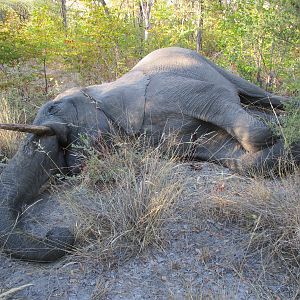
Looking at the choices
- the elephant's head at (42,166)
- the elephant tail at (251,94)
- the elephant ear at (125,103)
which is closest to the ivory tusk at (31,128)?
the elephant's head at (42,166)

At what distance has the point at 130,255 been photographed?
10.1ft

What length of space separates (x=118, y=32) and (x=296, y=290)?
6.81m

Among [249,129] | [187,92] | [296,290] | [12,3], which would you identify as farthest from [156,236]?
[12,3]

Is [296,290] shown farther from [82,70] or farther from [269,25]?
[82,70]

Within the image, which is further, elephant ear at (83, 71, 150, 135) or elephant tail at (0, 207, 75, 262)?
elephant ear at (83, 71, 150, 135)

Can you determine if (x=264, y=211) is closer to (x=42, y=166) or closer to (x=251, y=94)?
(x=42, y=166)

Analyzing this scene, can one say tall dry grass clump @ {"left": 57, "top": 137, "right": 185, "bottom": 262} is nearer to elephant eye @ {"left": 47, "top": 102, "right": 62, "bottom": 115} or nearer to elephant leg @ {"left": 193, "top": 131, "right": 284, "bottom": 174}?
elephant leg @ {"left": 193, "top": 131, "right": 284, "bottom": 174}

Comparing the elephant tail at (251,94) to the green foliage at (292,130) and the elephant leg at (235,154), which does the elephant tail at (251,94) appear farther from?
the green foliage at (292,130)

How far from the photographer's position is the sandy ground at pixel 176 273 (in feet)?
9.02

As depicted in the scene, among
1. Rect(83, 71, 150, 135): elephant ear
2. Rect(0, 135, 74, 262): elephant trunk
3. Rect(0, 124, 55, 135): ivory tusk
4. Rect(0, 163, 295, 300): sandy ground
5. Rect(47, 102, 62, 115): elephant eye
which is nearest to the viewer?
Rect(0, 163, 295, 300): sandy ground

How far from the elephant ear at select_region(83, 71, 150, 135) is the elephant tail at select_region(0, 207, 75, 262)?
1.48 metres

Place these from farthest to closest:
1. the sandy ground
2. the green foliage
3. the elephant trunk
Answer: the green foliage
the elephant trunk
the sandy ground

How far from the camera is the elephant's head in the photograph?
3084 mm

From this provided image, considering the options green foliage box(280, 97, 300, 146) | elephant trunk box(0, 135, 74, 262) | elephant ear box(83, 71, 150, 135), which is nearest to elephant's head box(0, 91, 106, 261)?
elephant trunk box(0, 135, 74, 262)
